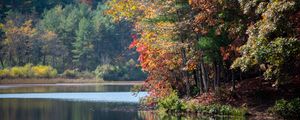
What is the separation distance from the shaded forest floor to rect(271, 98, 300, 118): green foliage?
1.01 meters

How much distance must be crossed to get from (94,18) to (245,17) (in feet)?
266

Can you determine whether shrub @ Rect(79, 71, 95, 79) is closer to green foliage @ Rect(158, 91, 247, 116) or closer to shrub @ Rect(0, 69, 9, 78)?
shrub @ Rect(0, 69, 9, 78)

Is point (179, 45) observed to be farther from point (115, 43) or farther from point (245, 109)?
point (115, 43)

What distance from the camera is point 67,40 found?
358ft

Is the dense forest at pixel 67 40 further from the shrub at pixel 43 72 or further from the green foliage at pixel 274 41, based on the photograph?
the green foliage at pixel 274 41

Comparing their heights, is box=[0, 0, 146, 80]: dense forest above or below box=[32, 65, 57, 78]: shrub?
above

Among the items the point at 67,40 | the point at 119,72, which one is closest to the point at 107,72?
the point at 119,72

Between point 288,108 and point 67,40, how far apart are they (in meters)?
83.9

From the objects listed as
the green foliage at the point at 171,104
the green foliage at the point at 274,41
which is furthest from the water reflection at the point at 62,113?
the green foliage at the point at 274,41

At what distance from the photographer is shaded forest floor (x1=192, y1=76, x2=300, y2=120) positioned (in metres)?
31.5

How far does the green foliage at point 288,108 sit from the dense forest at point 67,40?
7229 cm

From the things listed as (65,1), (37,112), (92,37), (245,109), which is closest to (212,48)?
(245,109)

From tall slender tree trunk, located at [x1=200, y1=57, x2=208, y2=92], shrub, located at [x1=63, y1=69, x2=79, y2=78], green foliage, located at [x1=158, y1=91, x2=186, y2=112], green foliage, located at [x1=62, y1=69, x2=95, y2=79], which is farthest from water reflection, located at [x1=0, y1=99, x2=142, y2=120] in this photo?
green foliage, located at [x1=62, y1=69, x2=95, y2=79]

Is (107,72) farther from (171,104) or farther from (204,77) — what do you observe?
(204,77)
